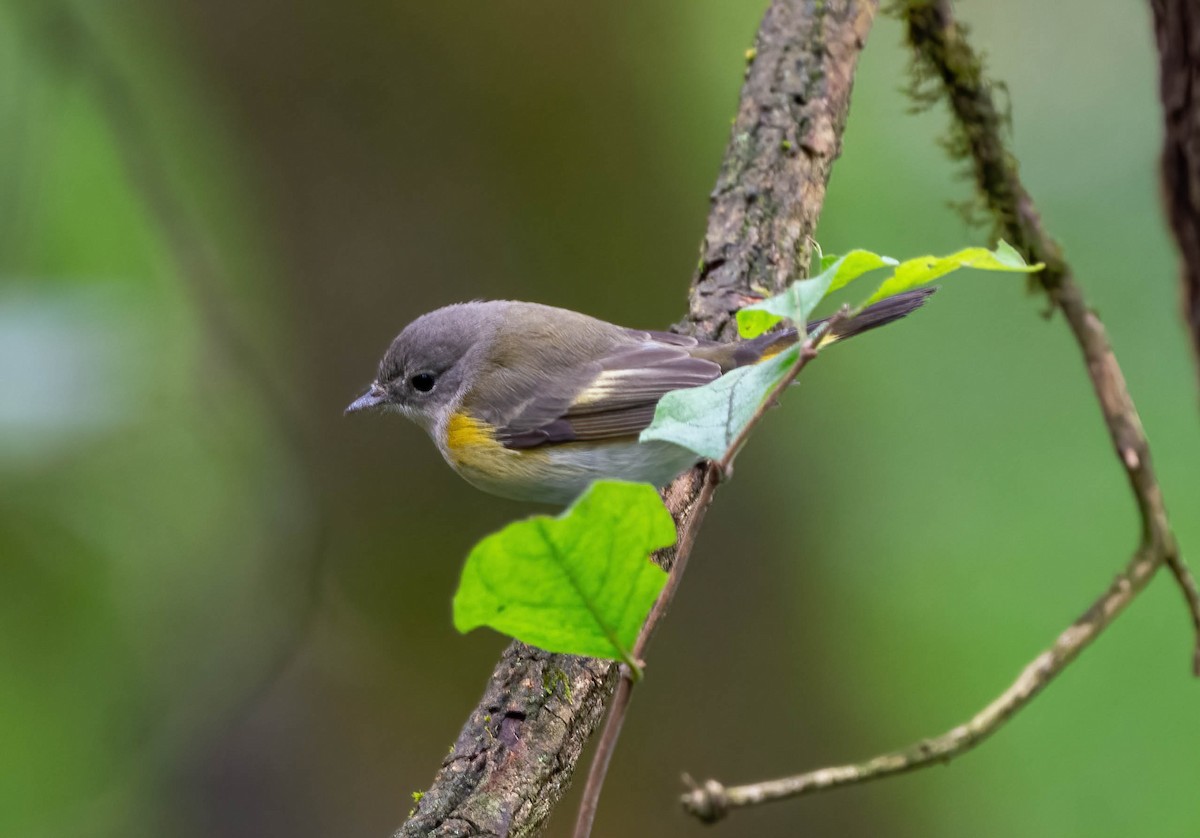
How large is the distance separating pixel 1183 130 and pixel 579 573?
5.99 ft

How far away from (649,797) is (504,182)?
269cm

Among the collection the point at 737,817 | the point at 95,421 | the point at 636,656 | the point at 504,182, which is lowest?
the point at 737,817

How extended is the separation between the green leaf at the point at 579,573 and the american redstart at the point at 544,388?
1490mm

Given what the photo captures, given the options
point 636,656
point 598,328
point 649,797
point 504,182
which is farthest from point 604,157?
point 636,656

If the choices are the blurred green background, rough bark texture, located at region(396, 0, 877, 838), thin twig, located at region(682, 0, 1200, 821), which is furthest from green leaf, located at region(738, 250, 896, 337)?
the blurred green background

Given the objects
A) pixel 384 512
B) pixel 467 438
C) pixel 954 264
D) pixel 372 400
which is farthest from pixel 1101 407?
pixel 384 512

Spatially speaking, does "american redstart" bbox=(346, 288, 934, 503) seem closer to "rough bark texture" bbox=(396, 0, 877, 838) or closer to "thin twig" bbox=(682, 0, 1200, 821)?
"rough bark texture" bbox=(396, 0, 877, 838)

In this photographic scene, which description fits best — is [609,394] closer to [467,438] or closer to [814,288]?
[467,438]

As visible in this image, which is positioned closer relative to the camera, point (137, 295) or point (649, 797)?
point (137, 295)

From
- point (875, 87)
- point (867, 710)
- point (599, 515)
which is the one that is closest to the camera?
point (599, 515)

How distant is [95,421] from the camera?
113 inches

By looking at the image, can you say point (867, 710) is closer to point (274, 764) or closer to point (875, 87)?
point (274, 764)

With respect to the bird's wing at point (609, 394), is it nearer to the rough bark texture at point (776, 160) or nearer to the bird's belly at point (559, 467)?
the bird's belly at point (559, 467)

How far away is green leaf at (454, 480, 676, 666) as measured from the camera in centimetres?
101
